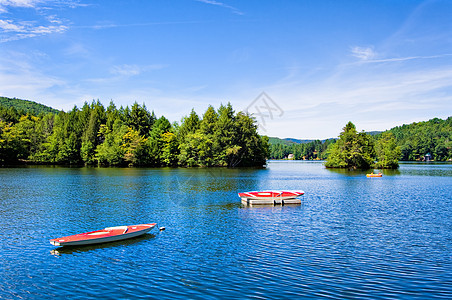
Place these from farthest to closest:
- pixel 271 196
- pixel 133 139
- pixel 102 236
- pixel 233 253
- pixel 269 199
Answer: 1. pixel 133 139
2. pixel 271 196
3. pixel 269 199
4. pixel 102 236
5. pixel 233 253

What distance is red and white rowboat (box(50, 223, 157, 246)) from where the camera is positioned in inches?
776

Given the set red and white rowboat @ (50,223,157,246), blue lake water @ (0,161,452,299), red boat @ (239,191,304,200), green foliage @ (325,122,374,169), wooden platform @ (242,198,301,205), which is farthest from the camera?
green foliage @ (325,122,374,169)

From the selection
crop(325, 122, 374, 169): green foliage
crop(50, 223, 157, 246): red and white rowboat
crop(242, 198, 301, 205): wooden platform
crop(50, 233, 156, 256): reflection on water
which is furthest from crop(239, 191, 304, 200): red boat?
crop(325, 122, 374, 169): green foliage

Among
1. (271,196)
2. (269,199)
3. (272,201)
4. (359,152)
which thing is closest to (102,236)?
(269,199)

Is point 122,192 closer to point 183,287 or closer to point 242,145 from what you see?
point 183,287

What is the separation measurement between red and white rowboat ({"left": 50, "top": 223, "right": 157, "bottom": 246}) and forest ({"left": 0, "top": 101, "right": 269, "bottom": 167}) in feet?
288

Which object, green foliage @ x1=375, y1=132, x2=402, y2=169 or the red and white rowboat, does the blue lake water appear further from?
green foliage @ x1=375, y1=132, x2=402, y2=169

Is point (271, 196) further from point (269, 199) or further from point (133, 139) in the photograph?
point (133, 139)

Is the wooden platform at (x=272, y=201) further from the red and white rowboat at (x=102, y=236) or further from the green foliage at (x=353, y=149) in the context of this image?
the green foliage at (x=353, y=149)

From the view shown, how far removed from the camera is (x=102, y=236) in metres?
20.9

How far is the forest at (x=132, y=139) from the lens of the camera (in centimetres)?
11462

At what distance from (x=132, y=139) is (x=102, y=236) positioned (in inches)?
4057

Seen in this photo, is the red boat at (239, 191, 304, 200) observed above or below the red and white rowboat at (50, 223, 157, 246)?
above

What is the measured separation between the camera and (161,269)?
16.3 metres
